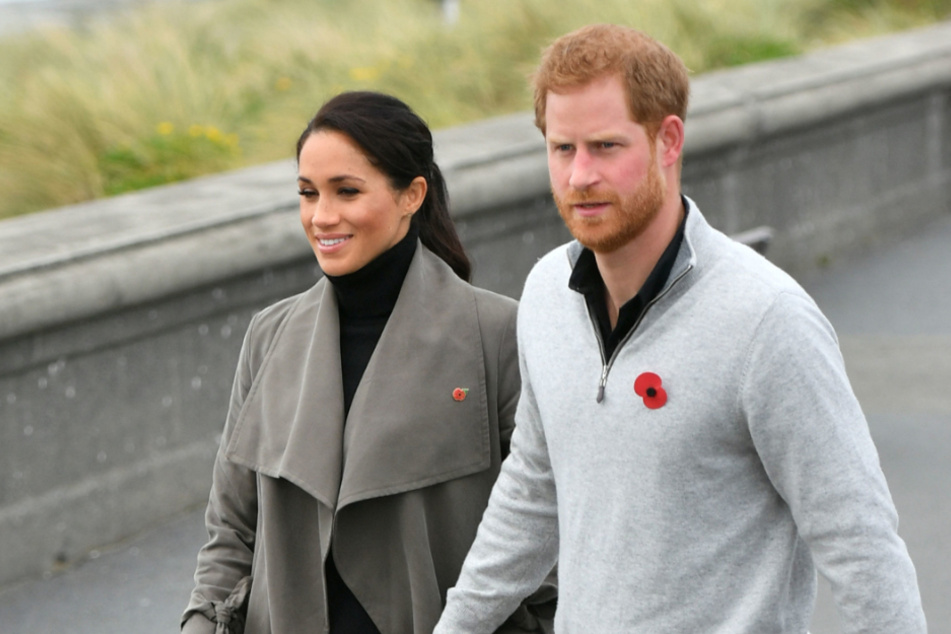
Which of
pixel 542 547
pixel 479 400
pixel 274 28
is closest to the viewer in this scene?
pixel 542 547

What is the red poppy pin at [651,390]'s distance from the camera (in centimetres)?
237

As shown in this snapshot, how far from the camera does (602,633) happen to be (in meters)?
2.51

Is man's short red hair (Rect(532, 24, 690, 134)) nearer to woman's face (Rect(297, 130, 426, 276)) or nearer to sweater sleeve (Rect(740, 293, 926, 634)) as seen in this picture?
sweater sleeve (Rect(740, 293, 926, 634))

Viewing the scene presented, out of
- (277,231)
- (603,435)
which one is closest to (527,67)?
(277,231)

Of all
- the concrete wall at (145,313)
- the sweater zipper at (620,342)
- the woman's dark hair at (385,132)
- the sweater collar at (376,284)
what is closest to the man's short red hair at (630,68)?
the sweater zipper at (620,342)

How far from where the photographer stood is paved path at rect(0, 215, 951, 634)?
511 centimetres

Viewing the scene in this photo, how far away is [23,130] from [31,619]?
3.33 meters

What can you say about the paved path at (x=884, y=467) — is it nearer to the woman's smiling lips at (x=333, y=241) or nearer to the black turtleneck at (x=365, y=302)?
the black turtleneck at (x=365, y=302)

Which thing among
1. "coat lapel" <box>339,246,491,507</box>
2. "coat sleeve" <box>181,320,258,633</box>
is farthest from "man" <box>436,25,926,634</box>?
"coat sleeve" <box>181,320,258,633</box>

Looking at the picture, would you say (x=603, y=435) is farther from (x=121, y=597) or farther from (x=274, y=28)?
(x=274, y=28)

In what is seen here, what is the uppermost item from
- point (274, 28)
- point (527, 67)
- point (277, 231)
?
point (274, 28)

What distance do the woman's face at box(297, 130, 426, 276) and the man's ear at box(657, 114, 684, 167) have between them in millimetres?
836

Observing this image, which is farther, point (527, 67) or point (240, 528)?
point (527, 67)

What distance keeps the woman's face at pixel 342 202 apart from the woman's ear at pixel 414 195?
0.07m
